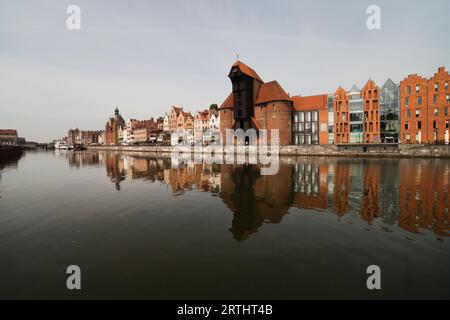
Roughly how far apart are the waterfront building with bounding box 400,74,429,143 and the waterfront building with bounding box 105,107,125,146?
179048 mm

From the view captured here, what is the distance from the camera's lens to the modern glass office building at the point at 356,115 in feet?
222

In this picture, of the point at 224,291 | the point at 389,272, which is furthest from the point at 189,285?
the point at 389,272

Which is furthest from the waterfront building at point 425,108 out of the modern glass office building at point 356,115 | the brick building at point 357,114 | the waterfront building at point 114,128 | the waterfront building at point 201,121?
the waterfront building at point 114,128

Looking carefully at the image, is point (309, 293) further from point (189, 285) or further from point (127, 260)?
point (127, 260)

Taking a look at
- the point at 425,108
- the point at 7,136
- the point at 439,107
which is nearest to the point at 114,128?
the point at 7,136

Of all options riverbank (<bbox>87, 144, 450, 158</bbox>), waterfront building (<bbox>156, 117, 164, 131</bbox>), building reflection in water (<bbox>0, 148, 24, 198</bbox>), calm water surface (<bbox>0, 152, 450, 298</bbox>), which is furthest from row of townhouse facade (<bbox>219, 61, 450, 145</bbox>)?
waterfront building (<bbox>156, 117, 164, 131</bbox>)

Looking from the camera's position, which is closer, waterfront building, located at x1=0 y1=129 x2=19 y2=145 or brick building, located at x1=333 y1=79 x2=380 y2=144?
brick building, located at x1=333 y1=79 x2=380 y2=144

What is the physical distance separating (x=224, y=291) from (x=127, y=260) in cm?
379

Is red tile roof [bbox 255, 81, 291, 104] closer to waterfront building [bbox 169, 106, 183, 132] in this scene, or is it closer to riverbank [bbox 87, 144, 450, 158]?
riverbank [bbox 87, 144, 450, 158]

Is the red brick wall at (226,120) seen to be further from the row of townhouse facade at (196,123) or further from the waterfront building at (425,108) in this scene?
the waterfront building at (425,108)

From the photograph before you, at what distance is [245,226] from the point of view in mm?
10508

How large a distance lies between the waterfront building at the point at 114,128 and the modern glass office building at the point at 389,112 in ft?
571

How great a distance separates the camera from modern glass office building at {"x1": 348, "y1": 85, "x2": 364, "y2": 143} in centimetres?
6775
